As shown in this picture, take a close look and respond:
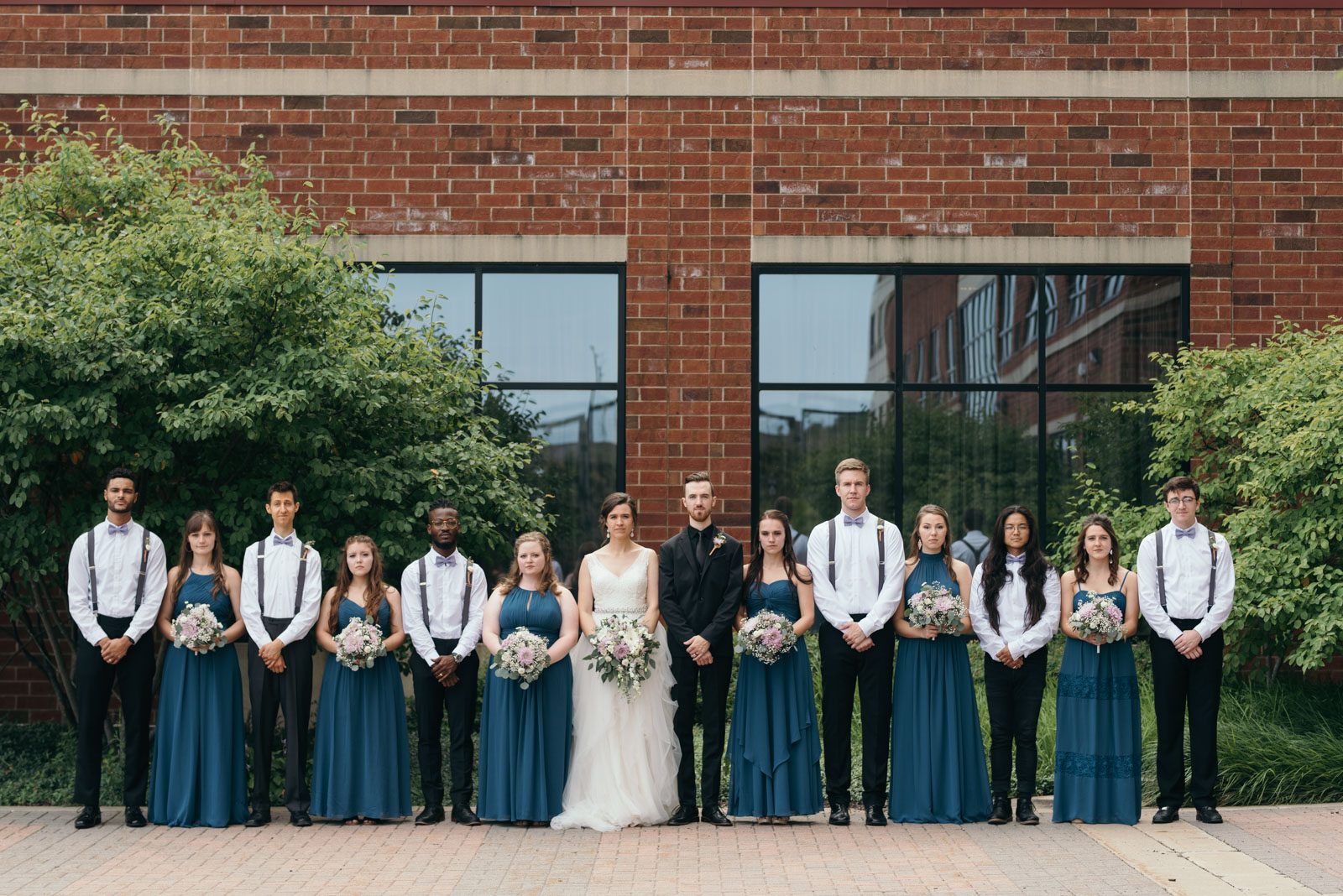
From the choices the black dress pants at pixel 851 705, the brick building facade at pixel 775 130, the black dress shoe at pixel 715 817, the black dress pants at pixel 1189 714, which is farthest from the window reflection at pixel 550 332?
the black dress pants at pixel 1189 714

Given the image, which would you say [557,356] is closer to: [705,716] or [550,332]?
[550,332]

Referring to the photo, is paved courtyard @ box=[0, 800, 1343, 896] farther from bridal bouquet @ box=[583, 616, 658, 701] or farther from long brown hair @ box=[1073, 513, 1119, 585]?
long brown hair @ box=[1073, 513, 1119, 585]

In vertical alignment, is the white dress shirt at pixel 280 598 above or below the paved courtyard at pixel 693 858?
above

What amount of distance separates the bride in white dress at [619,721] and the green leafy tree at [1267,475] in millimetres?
4088

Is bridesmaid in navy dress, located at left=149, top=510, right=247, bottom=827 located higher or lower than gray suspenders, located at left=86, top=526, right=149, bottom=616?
lower

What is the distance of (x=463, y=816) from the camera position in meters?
8.00

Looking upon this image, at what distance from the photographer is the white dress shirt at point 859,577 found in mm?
7945

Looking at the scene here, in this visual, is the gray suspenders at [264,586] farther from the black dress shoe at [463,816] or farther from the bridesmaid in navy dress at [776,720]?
the bridesmaid in navy dress at [776,720]

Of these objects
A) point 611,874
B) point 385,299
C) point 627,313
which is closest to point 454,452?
point 385,299

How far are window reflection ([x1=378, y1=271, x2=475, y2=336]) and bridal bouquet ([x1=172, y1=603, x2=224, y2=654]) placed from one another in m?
4.62

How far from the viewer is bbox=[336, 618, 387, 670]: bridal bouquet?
7859 mm

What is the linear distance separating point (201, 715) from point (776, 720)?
11.3 ft

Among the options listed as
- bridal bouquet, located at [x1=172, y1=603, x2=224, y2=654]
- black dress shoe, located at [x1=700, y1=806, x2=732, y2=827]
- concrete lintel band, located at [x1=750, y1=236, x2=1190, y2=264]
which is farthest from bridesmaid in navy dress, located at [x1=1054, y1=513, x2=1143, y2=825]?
bridal bouquet, located at [x1=172, y1=603, x2=224, y2=654]

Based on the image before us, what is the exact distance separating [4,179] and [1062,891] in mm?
8864
